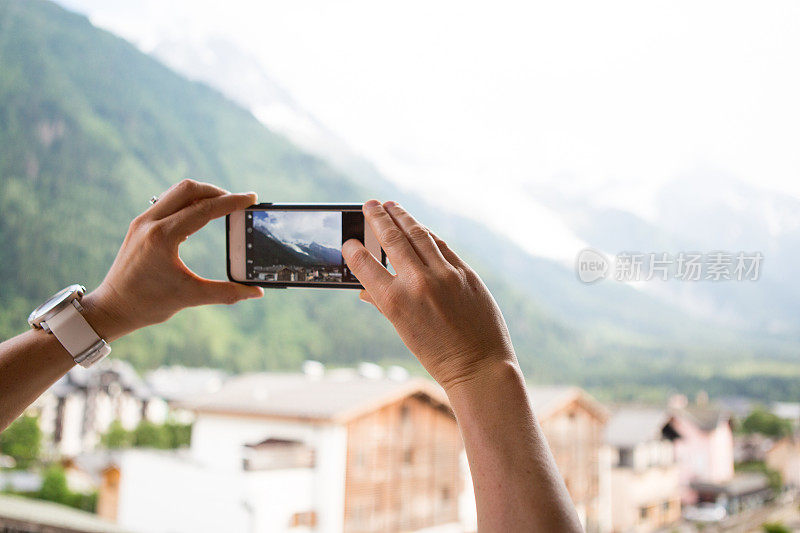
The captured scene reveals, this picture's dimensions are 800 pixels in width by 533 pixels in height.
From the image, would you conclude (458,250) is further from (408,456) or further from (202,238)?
(202,238)

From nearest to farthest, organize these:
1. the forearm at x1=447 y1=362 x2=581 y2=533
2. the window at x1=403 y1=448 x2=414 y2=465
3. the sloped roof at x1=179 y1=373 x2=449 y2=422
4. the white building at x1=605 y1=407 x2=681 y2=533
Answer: the forearm at x1=447 y1=362 x2=581 y2=533 → the sloped roof at x1=179 y1=373 x2=449 y2=422 → the window at x1=403 y1=448 x2=414 y2=465 → the white building at x1=605 y1=407 x2=681 y2=533

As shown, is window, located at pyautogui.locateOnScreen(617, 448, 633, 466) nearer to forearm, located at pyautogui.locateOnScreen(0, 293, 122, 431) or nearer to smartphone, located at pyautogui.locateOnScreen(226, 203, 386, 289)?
smartphone, located at pyautogui.locateOnScreen(226, 203, 386, 289)

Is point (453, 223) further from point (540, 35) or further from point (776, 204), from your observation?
point (776, 204)

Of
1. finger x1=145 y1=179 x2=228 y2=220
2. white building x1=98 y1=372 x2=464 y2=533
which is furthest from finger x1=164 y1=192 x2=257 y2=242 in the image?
white building x1=98 y1=372 x2=464 y2=533

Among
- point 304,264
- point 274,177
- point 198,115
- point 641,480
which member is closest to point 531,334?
point 641,480

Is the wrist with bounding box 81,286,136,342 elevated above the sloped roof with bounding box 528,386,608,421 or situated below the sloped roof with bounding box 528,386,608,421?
above

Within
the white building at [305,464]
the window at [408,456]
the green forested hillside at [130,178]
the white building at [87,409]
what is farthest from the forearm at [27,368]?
the green forested hillside at [130,178]

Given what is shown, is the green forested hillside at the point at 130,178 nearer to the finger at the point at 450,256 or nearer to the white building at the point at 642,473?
the white building at the point at 642,473

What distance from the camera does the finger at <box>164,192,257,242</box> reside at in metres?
0.52

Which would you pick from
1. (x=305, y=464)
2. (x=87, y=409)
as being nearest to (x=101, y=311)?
(x=305, y=464)

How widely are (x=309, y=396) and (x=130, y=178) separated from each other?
193 inches

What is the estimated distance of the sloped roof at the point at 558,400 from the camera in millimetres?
2146

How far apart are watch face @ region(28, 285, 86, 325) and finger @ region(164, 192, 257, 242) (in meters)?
0.10

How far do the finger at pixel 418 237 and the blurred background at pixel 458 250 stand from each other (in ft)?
1.19
